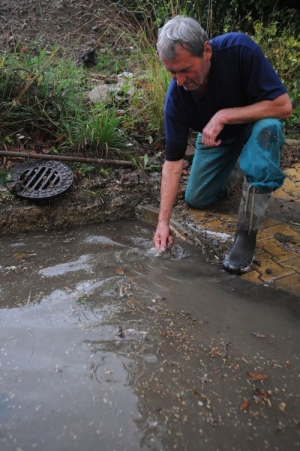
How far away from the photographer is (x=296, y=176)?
13.7 feet

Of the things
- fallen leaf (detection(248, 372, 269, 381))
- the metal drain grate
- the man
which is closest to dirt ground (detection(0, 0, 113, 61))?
the metal drain grate

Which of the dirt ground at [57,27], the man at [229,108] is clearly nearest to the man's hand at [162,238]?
the man at [229,108]

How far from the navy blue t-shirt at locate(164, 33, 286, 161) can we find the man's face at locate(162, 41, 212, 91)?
3.9 inches

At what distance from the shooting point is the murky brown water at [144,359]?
1.65m

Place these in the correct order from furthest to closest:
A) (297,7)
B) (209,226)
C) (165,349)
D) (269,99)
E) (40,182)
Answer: (297,7)
(40,182)
(209,226)
(269,99)
(165,349)

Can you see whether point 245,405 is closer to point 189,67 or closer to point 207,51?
point 189,67

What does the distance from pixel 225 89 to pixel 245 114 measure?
0.21 meters

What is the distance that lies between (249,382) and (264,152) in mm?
1382

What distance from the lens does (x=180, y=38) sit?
227 centimetres

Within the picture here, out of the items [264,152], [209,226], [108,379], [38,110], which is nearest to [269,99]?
[264,152]

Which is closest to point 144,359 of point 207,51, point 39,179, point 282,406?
point 282,406

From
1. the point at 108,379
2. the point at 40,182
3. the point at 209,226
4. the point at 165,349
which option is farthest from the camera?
the point at 40,182

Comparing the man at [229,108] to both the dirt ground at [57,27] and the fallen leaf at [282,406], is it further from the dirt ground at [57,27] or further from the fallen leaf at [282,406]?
the dirt ground at [57,27]

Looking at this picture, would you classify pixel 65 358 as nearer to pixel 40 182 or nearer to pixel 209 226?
pixel 209 226
